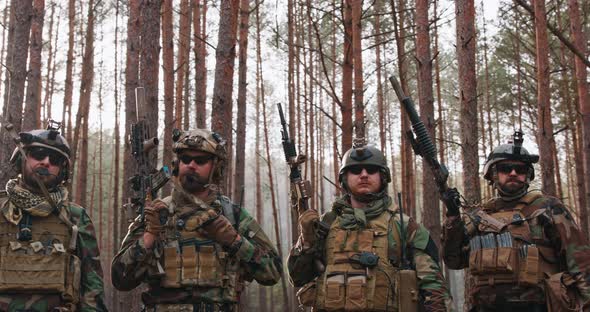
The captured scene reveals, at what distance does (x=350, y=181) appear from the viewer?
5.19 m

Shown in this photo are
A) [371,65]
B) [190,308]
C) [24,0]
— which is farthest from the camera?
[371,65]

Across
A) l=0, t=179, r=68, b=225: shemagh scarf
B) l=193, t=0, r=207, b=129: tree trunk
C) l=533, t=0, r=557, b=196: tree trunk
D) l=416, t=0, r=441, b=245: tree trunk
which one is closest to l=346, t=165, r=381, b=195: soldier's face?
l=0, t=179, r=68, b=225: shemagh scarf

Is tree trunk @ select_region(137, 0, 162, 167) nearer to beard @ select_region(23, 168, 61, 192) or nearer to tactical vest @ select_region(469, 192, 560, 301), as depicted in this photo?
beard @ select_region(23, 168, 61, 192)

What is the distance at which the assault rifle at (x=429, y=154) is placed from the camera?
→ 5059 millimetres

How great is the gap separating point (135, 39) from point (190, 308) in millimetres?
8646

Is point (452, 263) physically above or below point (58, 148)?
below

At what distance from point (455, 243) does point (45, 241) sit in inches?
146

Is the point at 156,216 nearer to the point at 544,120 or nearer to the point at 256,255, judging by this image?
the point at 256,255

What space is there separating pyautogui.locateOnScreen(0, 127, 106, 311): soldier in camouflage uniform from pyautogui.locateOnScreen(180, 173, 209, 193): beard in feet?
3.27

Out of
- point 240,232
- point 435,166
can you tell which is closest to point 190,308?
point 240,232

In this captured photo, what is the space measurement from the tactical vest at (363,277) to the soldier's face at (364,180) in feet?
0.86

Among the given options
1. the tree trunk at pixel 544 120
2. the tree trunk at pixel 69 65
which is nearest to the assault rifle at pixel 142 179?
the tree trunk at pixel 544 120

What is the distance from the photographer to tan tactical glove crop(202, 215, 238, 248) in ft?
15.1

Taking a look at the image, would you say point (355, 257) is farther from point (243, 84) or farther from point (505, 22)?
point (505, 22)
